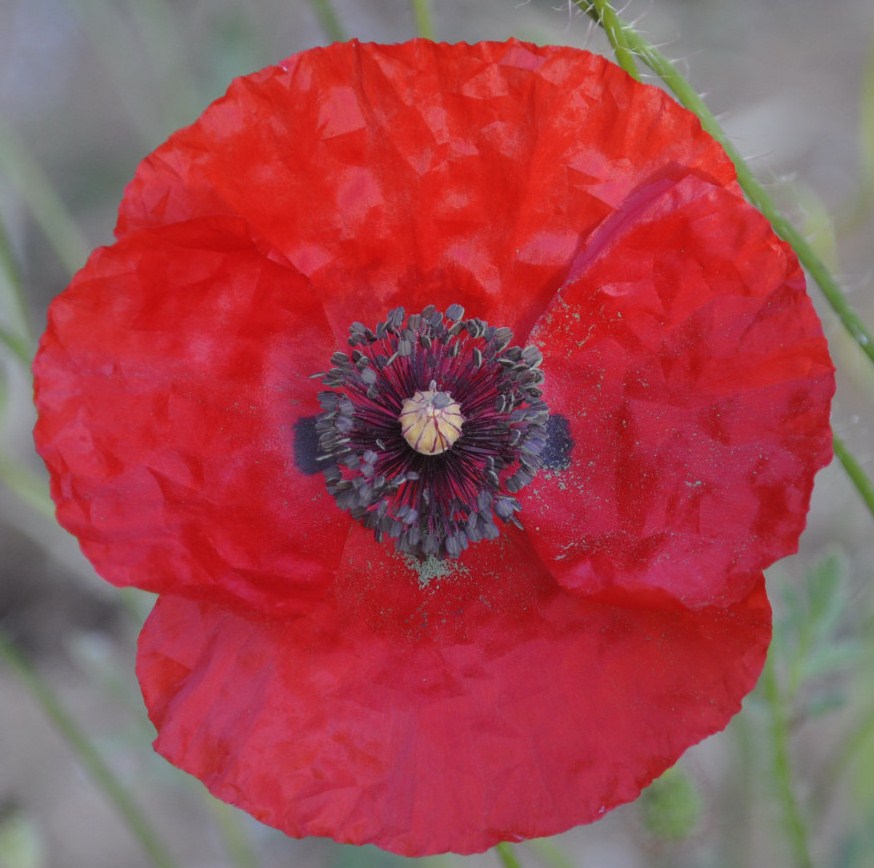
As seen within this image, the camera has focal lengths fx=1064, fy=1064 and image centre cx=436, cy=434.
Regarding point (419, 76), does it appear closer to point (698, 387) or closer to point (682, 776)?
point (698, 387)

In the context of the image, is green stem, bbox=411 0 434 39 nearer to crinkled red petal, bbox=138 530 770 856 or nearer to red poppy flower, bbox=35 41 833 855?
red poppy flower, bbox=35 41 833 855

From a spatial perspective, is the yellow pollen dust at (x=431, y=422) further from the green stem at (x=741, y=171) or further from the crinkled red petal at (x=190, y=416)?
the green stem at (x=741, y=171)

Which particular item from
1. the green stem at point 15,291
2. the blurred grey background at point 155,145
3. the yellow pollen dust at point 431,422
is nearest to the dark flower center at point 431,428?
the yellow pollen dust at point 431,422

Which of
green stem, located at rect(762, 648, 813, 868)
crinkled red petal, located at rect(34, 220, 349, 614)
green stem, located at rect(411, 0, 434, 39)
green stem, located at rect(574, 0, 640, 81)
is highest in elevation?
green stem, located at rect(411, 0, 434, 39)

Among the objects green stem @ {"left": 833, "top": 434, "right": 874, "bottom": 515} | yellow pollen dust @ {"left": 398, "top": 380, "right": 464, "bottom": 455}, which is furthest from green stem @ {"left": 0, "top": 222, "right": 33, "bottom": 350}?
green stem @ {"left": 833, "top": 434, "right": 874, "bottom": 515}

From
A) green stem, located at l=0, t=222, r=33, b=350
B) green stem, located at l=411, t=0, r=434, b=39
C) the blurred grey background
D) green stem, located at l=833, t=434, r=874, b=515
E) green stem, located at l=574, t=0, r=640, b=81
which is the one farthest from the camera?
the blurred grey background

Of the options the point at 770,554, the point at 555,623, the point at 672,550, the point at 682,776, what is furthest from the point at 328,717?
the point at 682,776

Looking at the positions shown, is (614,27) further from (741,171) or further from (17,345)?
(17,345)

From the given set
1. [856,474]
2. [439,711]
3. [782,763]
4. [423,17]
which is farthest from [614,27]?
[782,763]
